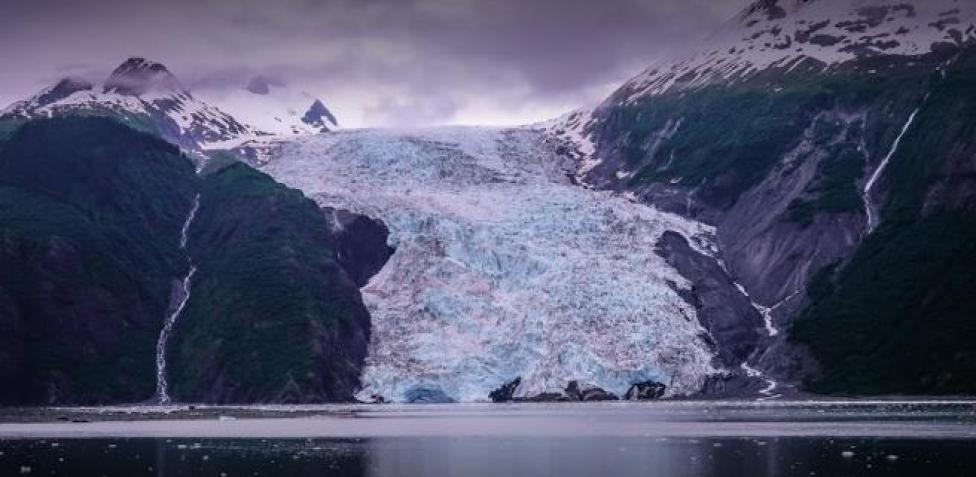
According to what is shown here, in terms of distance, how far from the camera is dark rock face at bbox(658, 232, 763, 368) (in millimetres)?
148750

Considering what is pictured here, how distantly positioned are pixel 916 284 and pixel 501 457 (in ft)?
290

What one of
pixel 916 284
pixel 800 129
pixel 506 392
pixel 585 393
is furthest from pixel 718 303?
pixel 800 129

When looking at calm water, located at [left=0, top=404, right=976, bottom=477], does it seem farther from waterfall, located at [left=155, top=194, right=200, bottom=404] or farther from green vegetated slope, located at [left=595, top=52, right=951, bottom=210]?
green vegetated slope, located at [left=595, top=52, right=951, bottom=210]

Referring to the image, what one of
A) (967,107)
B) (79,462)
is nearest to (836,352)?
(967,107)

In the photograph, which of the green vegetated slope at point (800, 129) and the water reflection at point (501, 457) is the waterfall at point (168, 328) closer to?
the green vegetated slope at point (800, 129)

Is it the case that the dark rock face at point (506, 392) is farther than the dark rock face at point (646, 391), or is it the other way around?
the dark rock face at point (506, 392)

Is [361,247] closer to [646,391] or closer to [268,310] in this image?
[268,310]

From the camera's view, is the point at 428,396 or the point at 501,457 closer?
the point at 501,457

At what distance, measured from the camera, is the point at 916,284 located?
5423 inches

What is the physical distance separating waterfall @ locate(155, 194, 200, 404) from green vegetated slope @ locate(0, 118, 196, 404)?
847 mm

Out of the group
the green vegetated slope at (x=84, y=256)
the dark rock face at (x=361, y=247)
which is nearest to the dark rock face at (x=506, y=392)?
the dark rock face at (x=361, y=247)

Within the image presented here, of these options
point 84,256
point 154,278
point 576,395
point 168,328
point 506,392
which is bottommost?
point 576,395

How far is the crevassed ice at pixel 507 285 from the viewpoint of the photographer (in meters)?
138

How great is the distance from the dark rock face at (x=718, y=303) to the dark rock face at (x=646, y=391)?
1055 centimetres
